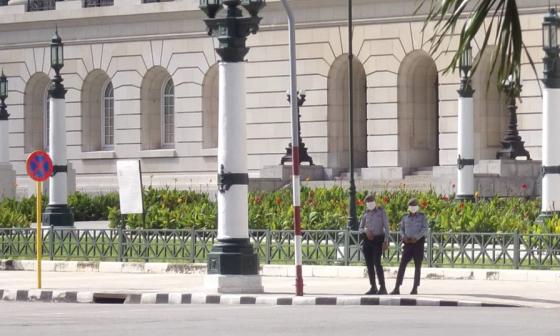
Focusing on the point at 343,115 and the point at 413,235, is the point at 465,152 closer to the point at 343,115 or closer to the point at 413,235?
the point at 343,115

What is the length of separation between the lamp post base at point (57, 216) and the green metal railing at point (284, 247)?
4.40 meters

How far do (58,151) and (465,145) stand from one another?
1041 centimetres

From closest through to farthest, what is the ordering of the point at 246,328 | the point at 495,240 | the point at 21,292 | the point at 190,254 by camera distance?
1. the point at 246,328
2. the point at 21,292
3. the point at 495,240
4. the point at 190,254

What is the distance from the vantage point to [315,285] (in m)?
30.4

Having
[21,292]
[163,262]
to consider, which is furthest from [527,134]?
Answer: [21,292]

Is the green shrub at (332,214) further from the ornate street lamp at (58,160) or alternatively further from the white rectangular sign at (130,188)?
the white rectangular sign at (130,188)

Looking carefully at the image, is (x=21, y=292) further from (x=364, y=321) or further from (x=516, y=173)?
(x=516, y=173)

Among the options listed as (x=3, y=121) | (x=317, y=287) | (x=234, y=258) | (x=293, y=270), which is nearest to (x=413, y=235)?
(x=317, y=287)

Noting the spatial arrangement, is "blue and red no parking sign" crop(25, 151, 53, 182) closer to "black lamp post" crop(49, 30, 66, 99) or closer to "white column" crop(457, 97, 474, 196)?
"black lamp post" crop(49, 30, 66, 99)

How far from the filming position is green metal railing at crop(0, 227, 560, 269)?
31859 millimetres

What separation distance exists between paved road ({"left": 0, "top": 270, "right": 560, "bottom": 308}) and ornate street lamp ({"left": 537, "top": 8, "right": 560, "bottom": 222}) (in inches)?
265

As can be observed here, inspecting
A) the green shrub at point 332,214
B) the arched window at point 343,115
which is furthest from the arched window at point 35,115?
the green shrub at point 332,214

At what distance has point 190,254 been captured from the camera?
35094 mm

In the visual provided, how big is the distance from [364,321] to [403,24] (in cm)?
4004
